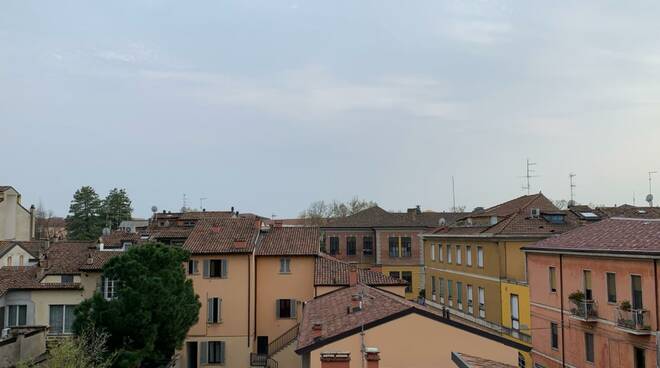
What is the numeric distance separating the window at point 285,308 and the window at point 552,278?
613 inches

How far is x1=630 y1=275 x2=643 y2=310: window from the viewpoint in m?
20.9

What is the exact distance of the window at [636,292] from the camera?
68.5 ft

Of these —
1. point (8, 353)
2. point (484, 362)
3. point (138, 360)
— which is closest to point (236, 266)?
point (138, 360)

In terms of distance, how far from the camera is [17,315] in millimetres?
30141

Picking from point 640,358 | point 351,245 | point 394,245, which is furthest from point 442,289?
point 640,358

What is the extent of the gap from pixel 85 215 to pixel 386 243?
46.1 metres

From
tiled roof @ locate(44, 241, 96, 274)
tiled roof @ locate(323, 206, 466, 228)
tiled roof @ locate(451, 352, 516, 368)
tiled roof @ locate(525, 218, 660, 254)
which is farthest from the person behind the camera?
tiled roof @ locate(323, 206, 466, 228)

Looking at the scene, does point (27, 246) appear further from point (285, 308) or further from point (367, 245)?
point (367, 245)

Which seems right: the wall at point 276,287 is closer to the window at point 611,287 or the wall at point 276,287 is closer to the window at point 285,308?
the window at point 285,308

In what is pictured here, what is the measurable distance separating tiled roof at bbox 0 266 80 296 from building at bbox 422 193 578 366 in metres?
25.2

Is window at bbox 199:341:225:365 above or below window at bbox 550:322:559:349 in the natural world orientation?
below

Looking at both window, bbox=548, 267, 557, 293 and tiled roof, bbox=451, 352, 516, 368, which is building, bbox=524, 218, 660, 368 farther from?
tiled roof, bbox=451, 352, 516, 368

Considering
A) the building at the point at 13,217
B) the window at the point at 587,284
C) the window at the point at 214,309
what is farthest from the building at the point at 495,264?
the building at the point at 13,217

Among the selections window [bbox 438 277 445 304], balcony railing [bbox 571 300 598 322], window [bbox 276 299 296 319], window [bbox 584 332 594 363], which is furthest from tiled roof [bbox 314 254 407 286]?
window [bbox 438 277 445 304]
